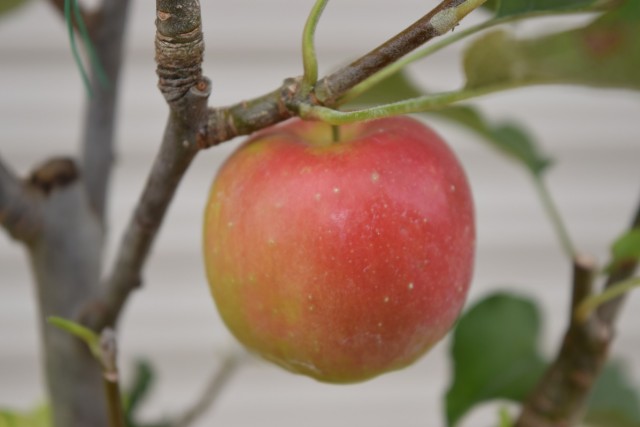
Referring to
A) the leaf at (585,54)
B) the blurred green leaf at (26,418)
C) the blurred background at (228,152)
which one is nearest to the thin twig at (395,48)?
the leaf at (585,54)

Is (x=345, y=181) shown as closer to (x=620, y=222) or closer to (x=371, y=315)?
(x=371, y=315)

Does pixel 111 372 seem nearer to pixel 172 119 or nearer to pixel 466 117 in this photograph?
pixel 172 119

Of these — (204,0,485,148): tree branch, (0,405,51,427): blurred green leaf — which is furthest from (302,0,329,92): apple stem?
(0,405,51,427): blurred green leaf

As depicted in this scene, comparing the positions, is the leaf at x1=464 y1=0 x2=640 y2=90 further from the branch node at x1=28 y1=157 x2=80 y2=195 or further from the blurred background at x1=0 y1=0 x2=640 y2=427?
the blurred background at x1=0 y1=0 x2=640 y2=427

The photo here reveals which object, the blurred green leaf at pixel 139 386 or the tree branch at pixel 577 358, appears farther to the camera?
the blurred green leaf at pixel 139 386

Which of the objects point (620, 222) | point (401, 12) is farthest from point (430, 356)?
point (401, 12)

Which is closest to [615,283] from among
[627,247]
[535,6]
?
[627,247]

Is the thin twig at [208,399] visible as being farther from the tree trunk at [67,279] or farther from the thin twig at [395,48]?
the thin twig at [395,48]
